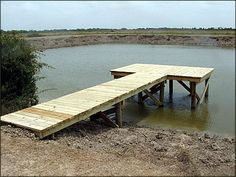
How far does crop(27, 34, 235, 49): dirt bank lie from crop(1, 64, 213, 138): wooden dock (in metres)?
25.1

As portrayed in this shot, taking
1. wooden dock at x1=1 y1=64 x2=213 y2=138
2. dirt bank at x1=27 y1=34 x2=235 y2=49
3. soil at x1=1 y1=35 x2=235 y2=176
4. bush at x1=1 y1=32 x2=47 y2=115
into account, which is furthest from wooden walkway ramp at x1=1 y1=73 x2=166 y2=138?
dirt bank at x1=27 y1=34 x2=235 y2=49

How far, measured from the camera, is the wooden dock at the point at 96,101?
835 cm

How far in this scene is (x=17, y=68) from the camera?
33.8 ft

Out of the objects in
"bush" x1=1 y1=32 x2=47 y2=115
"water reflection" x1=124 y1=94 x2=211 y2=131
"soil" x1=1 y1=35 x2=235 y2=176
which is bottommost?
"water reflection" x1=124 y1=94 x2=211 y2=131

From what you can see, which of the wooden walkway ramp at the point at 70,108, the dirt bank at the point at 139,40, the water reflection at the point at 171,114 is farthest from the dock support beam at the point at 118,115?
the dirt bank at the point at 139,40

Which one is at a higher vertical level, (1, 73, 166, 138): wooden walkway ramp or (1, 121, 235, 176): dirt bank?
(1, 73, 166, 138): wooden walkway ramp

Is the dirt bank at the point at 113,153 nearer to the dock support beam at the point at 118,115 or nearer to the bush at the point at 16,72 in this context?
the dock support beam at the point at 118,115

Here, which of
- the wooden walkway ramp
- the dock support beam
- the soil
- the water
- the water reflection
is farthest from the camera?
the water reflection

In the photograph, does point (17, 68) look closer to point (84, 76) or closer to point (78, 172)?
point (78, 172)

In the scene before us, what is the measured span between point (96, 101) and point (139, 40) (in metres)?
37.4

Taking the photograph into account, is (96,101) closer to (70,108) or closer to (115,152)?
(70,108)

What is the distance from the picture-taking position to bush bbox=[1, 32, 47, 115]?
10086 millimetres

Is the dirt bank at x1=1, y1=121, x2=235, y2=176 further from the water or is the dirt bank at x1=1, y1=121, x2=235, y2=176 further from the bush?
the bush

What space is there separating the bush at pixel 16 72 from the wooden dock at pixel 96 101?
1038mm
